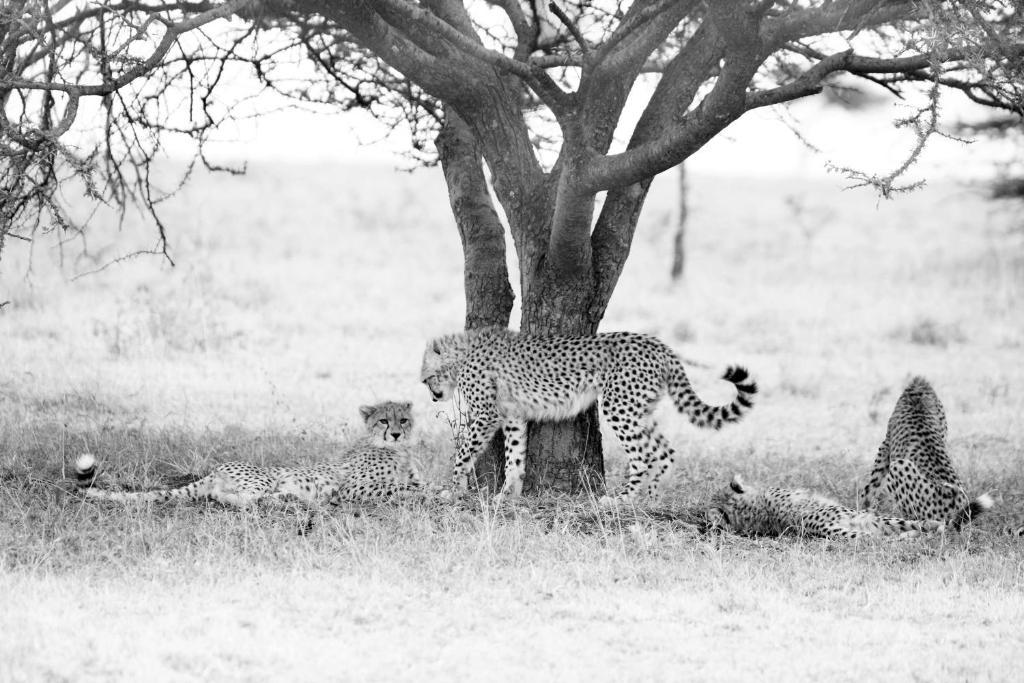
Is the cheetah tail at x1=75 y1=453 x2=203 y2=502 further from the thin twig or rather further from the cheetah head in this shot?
the thin twig

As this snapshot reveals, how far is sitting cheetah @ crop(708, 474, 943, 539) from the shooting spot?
6.16m

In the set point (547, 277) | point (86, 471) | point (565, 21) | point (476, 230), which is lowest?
point (86, 471)

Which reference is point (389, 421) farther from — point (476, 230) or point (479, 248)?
point (476, 230)

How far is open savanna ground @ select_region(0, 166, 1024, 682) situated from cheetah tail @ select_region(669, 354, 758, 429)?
503 millimetres

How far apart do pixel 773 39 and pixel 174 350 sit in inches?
328

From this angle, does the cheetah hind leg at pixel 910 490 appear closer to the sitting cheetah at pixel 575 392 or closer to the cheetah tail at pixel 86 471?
the sitting cheetah at pixel 575 392

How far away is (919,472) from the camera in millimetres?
6664

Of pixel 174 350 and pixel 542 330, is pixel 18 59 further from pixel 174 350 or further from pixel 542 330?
pixel 174 350

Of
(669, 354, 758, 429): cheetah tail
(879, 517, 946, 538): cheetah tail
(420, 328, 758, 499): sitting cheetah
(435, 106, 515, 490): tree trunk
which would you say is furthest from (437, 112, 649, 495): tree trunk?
(879, 517, 946, 538): cheetah tail

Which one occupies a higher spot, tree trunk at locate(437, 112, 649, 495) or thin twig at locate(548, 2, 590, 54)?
thin twig at locate(548, 2, 590, 54)

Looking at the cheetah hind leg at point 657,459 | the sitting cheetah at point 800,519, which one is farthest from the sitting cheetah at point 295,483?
the sitting cheetah at point 800,519

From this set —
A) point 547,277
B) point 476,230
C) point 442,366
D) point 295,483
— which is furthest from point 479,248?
point 295,483

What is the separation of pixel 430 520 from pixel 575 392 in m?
1.41

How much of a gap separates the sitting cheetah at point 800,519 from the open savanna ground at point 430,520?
199mm
